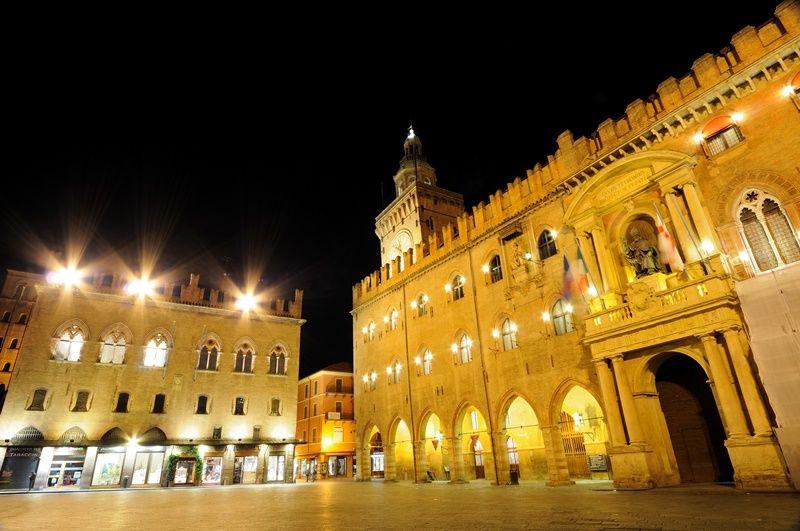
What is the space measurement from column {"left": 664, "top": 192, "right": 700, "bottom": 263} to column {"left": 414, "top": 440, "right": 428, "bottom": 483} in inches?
704

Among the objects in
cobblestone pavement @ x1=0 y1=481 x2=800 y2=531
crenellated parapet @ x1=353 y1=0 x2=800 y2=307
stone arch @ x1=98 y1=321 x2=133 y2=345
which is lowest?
cobblestone pavement @ x1=0 y1=481 x2=800 y2=531

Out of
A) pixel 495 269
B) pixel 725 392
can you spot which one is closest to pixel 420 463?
pixel 495 269

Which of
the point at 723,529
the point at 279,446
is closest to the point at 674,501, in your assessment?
the point at 723,529

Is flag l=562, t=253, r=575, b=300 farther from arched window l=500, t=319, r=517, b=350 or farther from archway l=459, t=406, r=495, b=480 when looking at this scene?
archway l=459, t=406, r=495, b=480

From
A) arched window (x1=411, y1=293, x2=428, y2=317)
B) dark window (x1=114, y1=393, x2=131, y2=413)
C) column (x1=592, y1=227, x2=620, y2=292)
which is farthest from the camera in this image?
arched window (x1=411, y1=293, x2=428, y2=317)

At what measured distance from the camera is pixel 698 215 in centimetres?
1568

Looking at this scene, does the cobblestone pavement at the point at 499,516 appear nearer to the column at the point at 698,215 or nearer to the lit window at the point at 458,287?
the column at the point at 698,215

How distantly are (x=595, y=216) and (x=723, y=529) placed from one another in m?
14.2

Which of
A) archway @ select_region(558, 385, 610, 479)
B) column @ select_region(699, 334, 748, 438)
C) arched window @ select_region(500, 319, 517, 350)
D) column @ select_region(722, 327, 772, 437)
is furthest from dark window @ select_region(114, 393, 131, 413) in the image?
column @ select_region(722, 327, 772, 437)

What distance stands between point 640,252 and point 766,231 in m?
3.97

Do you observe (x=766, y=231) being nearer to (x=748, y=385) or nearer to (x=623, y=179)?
(x=748, y=385)

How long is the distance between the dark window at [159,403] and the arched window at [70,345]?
528cm

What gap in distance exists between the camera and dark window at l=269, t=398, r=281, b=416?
3250 centimetres

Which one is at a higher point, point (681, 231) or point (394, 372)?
point (681, 231)
